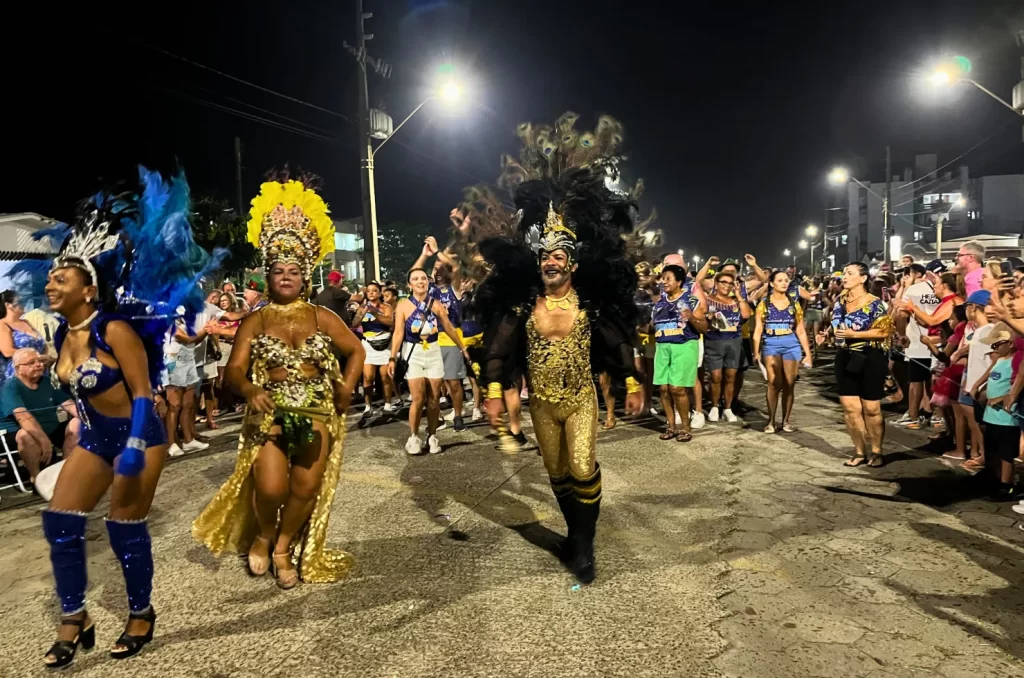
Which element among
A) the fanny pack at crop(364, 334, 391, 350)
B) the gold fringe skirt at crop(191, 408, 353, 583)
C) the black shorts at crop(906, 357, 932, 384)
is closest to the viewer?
the gold fringe skirt at crop(191, 408, 353, 583)

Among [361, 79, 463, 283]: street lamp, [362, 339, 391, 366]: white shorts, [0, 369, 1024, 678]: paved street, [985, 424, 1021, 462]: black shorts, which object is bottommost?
[0, 369, 1024, 678]: paved street

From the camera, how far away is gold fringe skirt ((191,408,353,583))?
398cm

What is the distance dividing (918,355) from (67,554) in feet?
29.7

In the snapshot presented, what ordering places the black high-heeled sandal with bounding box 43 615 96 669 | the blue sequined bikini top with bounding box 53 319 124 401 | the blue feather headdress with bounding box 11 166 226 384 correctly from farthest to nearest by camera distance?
the blue feather headdress with bounding box 11 166 226 384
the blue sequined bikini top with bounding box 53 319 124 401
the black high-heeled sandal with bounding box 43 615 96 669

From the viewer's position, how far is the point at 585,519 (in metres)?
4.02

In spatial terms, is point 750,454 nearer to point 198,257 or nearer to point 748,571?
point 748,571

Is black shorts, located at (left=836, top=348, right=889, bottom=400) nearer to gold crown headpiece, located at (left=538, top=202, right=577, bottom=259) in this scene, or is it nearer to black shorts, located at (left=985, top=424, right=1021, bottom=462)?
black shorts, located at (left=985, top=424, right=1021, bottom=462)

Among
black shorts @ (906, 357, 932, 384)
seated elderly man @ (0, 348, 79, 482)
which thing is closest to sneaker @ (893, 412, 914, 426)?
black shorts @ (906, 357, 932, 384)

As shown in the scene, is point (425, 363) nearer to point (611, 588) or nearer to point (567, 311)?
point (567, 311)

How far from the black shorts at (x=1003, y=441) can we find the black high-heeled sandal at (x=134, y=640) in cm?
630

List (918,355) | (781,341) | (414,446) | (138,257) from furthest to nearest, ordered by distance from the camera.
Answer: (918,355) → (781,341) → (414,446) → (138,257)

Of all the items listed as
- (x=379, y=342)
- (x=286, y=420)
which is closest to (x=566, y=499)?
(x=286, y=420)

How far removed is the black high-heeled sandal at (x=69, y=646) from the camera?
10.1 feet

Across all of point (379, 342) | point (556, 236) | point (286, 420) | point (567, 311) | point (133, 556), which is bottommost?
point (133, 556)
